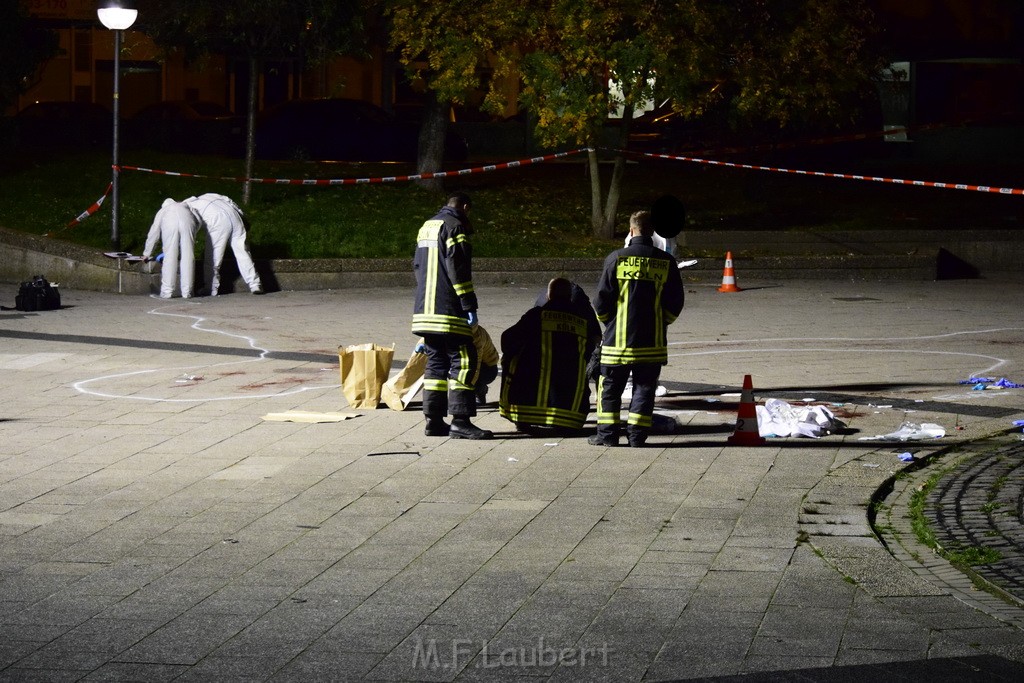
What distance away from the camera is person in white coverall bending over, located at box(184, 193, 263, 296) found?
60.7 ft

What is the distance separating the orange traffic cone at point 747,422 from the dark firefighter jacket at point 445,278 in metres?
1.76

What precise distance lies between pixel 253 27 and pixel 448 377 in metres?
13.5

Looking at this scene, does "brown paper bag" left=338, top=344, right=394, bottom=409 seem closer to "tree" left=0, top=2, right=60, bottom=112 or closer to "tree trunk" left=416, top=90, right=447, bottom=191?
"tree trunk" left=416, top=90, right=447, bottom=191

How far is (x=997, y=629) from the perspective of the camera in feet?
18.3

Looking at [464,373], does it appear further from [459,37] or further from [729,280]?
[459,37]

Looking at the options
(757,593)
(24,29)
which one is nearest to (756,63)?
(24,29)

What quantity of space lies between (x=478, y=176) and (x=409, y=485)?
18.8m

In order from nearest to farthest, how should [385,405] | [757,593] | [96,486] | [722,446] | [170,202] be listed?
[757,593]
[96,486]
[722,446]
[385,405]
[170,202]

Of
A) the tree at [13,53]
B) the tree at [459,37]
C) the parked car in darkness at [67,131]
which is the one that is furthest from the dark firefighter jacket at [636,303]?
the parked car in darkness at [67,131]

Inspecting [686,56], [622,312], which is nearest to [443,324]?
[622,312]

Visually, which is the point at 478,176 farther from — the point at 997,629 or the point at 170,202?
the point at 997,629

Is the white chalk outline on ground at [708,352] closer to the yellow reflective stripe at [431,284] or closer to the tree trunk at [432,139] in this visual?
the yellow reflective stripe at [431,284]

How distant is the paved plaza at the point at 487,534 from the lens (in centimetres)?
535

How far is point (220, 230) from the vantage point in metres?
18.5
